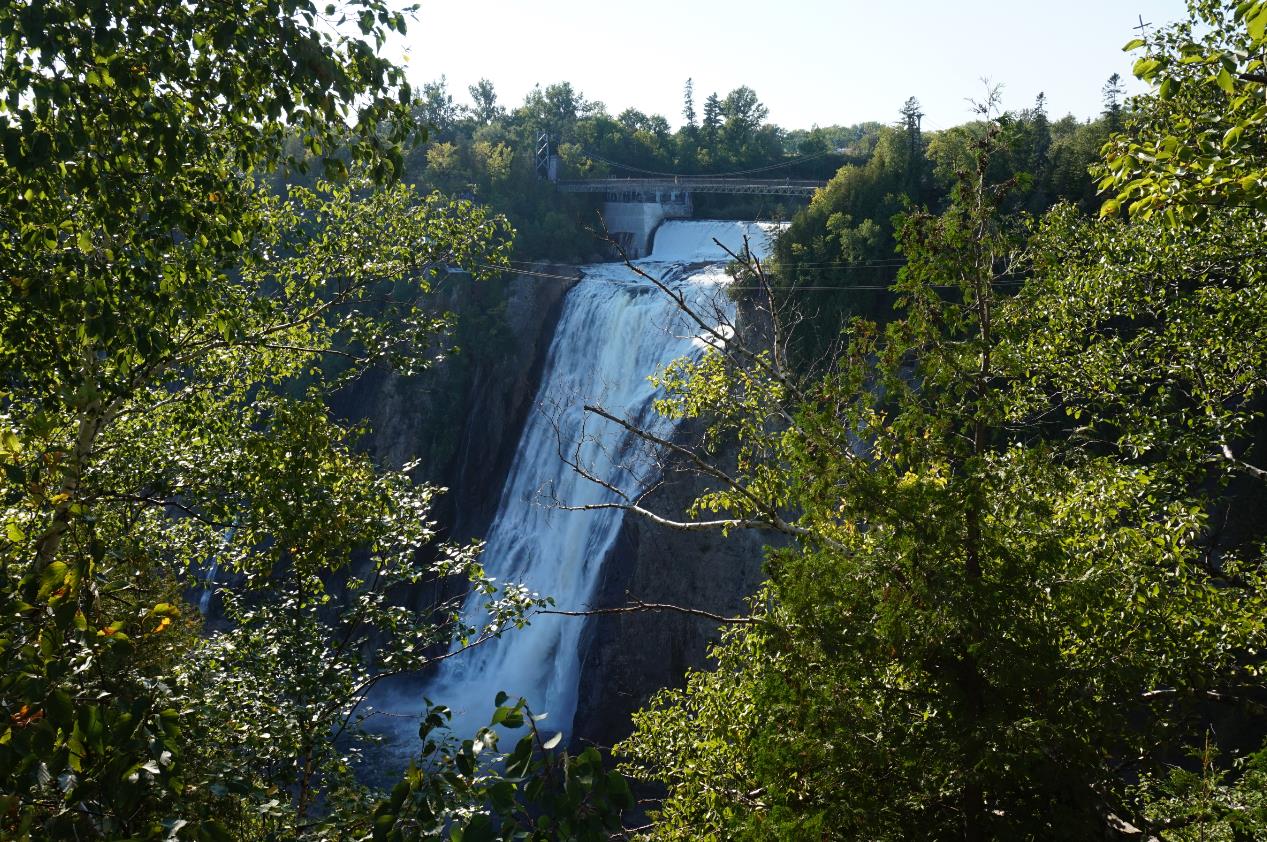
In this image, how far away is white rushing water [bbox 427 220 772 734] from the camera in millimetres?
21734

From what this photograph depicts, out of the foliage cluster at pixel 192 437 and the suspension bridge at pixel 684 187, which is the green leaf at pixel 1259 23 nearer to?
the foliage cluster at pixel 192 437

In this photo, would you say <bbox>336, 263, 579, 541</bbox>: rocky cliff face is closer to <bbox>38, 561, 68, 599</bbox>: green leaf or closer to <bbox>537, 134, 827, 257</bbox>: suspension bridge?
<bbox>537, 134, 827, 257</bbox>: suspension bridge

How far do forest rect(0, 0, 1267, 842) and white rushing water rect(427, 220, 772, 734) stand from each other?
11266mm

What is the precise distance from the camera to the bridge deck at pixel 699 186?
1329 inches

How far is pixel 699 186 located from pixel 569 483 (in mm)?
16211

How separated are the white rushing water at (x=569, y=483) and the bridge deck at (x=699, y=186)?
5.04 m

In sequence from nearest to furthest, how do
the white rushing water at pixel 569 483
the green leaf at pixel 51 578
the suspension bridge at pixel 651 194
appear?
1. the green leaf at pixel 51 578
2. the white rushing water at pixel 569 483
3. the suspension bridge at pixel 651 194

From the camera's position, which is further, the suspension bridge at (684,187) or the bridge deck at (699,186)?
the suspension bridge at (684,187)

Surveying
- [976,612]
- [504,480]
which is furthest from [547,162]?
[976,612]

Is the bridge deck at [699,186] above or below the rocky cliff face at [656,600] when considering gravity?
above

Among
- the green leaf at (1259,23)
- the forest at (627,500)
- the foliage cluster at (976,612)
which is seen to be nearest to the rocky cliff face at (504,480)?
the forest at (627,500)

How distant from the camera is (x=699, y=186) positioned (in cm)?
3559

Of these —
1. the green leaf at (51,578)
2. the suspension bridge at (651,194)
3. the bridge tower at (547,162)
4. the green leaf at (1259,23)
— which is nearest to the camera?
the green leaf at (51,578)

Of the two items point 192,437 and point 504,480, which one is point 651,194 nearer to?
point 504,480
